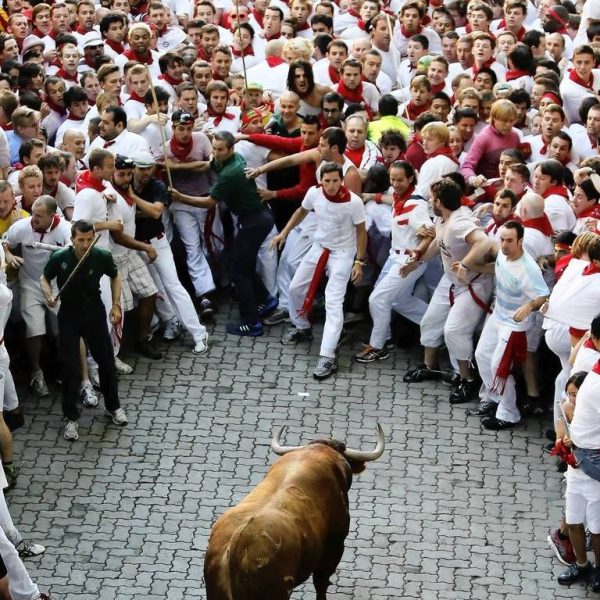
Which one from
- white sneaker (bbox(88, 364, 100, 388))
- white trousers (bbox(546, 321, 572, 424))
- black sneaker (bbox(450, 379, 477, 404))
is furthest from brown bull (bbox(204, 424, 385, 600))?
white sneaker (bbox(88, 364, 100, 388))

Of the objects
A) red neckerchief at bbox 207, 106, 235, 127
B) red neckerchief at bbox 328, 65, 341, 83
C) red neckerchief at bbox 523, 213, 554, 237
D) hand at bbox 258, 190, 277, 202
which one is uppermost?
red neckerchief at bbox 523, 213, 554, 237

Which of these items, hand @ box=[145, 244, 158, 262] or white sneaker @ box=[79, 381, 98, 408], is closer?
white sneaker @ box=[79, 381, 98, 408]

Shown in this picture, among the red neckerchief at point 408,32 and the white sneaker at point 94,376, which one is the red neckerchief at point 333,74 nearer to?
the red neckerchief at point 408,32

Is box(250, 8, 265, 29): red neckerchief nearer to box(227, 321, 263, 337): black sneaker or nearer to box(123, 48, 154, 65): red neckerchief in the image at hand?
box(123, 48, 154, 65): red neckerchief

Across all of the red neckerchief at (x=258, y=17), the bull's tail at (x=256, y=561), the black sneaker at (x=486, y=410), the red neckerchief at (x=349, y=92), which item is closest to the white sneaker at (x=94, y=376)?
the black sneaker at (x=486, y=410)

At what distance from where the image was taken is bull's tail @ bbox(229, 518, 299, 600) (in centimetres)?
970

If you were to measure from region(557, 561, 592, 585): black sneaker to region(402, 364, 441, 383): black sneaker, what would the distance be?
10.2 feet

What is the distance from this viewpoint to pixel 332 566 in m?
10.8

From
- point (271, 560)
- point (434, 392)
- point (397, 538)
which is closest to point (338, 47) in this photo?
point (434, 392)

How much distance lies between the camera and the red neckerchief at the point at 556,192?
13695 mm

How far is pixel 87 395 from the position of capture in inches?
540

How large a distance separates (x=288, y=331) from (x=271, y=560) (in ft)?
17.6

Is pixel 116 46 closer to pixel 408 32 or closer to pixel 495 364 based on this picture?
pixel 408 32

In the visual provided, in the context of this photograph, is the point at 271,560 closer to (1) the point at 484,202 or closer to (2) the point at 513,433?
(2) the point at 513,433
